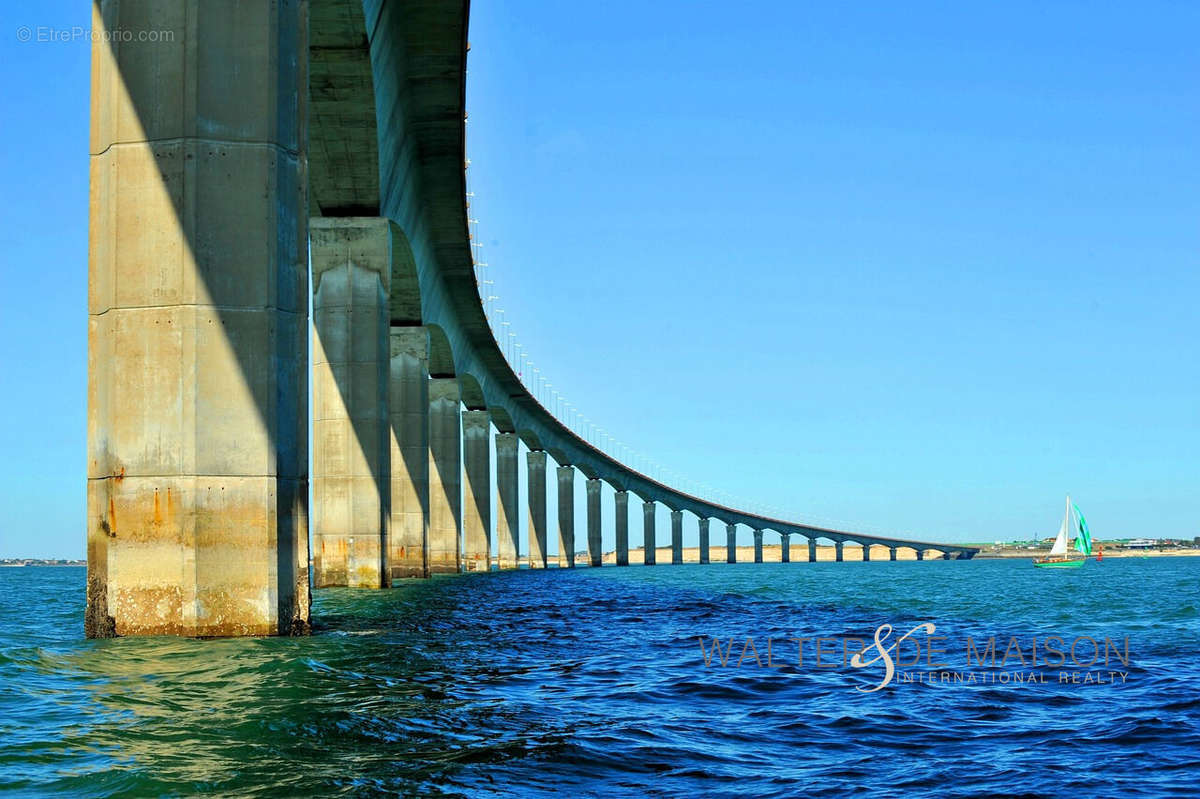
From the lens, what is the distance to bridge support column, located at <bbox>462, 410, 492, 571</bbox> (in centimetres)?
7150

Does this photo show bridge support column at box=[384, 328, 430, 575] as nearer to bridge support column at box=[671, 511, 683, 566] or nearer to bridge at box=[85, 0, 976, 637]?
bridge at box=[85, 0, 976, 637]

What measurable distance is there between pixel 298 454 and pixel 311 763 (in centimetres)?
928

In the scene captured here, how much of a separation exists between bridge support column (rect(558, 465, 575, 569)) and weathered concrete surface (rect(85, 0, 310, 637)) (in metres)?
83.7

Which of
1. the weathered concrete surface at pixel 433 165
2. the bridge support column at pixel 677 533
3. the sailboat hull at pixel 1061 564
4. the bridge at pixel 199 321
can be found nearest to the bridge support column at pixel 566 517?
the weathered concrete surface at pixel 433 165

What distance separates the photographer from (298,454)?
55.1 ft

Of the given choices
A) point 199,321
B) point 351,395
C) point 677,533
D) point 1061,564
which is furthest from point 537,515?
point 199,321

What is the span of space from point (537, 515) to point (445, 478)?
33.8 meters

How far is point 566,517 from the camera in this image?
102m

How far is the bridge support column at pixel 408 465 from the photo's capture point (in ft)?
143

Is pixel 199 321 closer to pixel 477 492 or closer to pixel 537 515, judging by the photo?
pixel 477 492

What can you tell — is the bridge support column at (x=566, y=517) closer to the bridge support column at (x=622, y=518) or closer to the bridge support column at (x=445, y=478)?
the bridge support column at (x=622, y=518)

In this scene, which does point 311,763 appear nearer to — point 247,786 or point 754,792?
point 247,786

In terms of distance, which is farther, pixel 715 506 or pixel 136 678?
pixel 715 506

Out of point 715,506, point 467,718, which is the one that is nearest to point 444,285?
point 467,718
